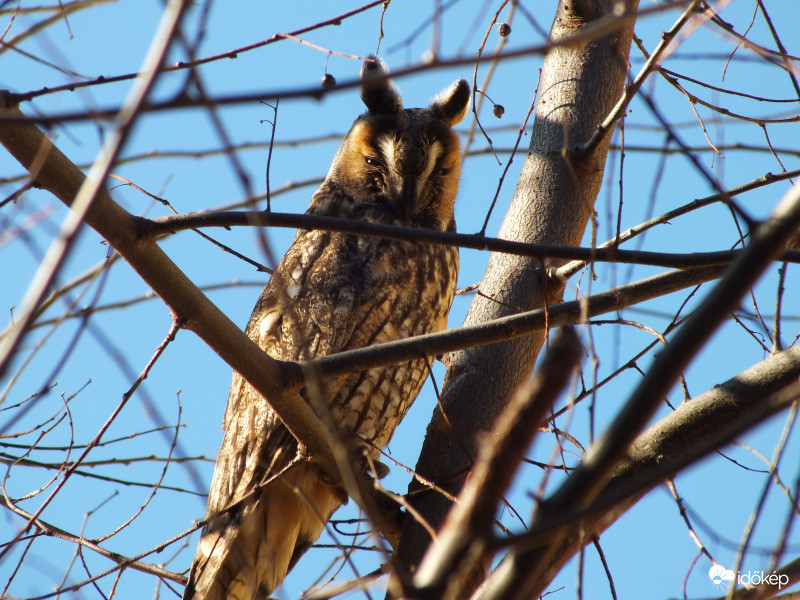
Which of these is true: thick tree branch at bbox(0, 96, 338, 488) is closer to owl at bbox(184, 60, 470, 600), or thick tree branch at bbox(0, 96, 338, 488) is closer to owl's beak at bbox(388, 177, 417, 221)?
owl at bbox(184, 60, 470, 600)

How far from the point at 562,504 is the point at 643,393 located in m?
0.17

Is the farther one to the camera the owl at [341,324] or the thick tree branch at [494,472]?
the owl at [341,324]

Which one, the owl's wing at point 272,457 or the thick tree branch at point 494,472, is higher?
the owl's wing at point 272,457

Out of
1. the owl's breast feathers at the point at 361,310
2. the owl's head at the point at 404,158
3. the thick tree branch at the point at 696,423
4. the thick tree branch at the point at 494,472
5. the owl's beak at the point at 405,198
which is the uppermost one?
the owl's head at the point at 404,158

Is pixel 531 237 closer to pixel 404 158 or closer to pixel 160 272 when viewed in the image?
pixel 404 158

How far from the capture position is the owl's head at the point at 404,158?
10.1 feet

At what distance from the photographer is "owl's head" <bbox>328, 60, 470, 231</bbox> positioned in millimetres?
3066

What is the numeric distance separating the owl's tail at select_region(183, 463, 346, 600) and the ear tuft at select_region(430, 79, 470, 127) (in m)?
1.60

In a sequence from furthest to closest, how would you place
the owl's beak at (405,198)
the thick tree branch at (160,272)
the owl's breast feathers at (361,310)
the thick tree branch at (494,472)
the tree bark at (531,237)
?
the owl's beak at (405,198)
the owl's breast feathers at (361,310)
the tree bark at (531,237)
the thick tree branch at (160,272)
the thick tree branch at (494,472)

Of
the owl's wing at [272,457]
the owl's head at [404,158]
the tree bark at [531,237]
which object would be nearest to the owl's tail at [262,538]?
the owl's wing at [272,457]

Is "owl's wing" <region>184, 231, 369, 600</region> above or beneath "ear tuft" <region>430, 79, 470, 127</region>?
beneath

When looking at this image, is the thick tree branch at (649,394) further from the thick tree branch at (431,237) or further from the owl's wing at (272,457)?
the owl's wing at (272,457)

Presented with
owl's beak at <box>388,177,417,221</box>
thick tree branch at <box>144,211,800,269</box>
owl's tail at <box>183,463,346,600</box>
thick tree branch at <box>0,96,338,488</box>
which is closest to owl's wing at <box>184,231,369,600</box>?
owl's tail at <box>183,463,346,600</box>

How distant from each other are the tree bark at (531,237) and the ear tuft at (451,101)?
1.67 ft
